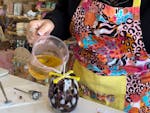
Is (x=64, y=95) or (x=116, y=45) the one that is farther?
(x=116, y=45)

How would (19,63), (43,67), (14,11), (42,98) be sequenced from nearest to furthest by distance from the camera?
(43,67) → (42,98) → (19,63) → (14,11)

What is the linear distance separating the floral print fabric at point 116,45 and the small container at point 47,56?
18cm

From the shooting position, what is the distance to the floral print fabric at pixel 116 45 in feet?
2.87

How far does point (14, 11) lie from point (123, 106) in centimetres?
207

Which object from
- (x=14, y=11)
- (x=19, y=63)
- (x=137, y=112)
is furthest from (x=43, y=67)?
(x=14, y=11)

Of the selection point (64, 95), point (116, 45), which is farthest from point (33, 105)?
point (116, 45)

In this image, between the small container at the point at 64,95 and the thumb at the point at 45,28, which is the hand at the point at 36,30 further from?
the small container at the point at 64,95

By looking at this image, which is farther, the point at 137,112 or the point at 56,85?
the point at 137,112

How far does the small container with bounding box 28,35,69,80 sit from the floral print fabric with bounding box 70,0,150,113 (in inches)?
7.1

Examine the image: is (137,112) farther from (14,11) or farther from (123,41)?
(14,11)

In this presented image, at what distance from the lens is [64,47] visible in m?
0.77

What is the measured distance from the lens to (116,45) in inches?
35.3

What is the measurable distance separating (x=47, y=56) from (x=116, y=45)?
0.23 meters

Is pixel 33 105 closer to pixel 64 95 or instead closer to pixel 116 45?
pixel 64 95
